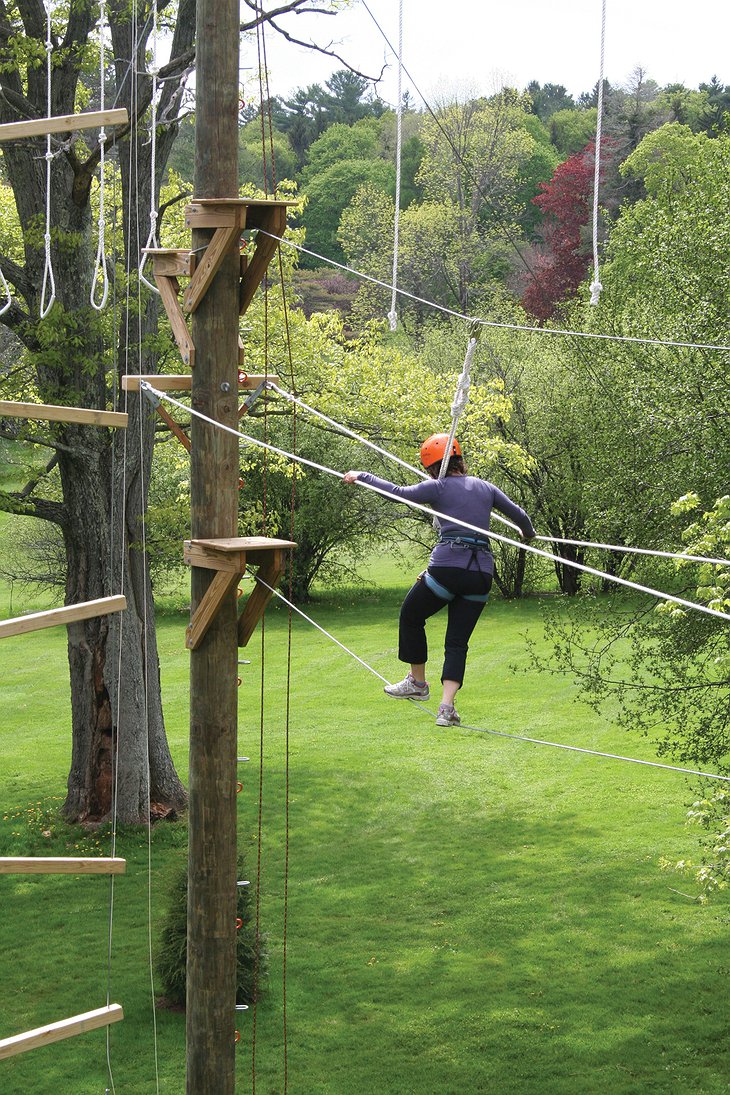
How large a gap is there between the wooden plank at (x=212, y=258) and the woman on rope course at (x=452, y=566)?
1.53 metres

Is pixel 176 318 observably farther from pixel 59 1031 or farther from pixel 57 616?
pixel 59 1031

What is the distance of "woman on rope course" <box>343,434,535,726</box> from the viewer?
23.7 feet

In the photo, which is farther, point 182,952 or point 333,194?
point 333,194

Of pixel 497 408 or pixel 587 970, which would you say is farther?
pixel 497 408

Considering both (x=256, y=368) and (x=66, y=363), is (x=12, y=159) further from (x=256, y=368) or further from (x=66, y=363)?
A: (x=256, y=368)

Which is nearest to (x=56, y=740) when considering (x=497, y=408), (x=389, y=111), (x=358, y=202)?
(x=497, y=408)

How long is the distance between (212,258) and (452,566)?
226cm

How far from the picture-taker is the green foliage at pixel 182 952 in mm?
11672

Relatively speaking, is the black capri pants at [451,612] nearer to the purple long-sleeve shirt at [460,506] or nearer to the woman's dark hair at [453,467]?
the purple long-sleeve shirt at [460,506]

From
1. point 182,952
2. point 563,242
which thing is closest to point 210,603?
point 182,952

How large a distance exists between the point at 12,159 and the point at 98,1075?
10.1 m

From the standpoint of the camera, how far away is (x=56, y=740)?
22.1 metres

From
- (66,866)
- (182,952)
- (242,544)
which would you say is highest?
(242,544)

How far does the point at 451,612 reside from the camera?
7.62 metres
